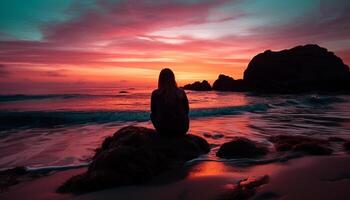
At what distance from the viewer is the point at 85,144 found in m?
10.1

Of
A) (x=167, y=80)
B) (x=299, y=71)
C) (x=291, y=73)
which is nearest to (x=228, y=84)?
(x=291, y=73)

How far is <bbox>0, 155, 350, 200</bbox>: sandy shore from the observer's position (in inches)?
178

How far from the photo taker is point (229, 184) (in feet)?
16.8

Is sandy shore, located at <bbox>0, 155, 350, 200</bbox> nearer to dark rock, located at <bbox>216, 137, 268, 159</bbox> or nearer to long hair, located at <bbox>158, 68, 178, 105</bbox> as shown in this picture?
dark rock, located at <bbox>216, 137, 268, 159</bbox>

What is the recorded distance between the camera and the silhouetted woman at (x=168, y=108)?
8359 millimetres

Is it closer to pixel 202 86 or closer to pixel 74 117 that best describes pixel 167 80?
pixel 74 117

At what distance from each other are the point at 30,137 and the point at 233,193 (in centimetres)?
978

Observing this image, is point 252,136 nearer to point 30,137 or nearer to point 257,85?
point 30,137

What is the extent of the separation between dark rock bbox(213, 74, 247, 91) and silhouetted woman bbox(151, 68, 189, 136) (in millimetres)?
55174

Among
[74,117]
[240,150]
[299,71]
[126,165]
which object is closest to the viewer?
[126,165]

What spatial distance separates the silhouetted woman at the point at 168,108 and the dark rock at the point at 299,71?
48965mm

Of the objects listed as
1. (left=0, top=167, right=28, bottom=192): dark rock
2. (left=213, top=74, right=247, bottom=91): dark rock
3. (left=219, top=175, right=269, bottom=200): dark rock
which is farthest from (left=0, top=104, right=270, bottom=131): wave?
(left=213, top=74, right=247, bottom=91): dark rock

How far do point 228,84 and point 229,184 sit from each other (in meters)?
62.4

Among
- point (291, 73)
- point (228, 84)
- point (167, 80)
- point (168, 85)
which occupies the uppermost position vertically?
point (291, 73)
